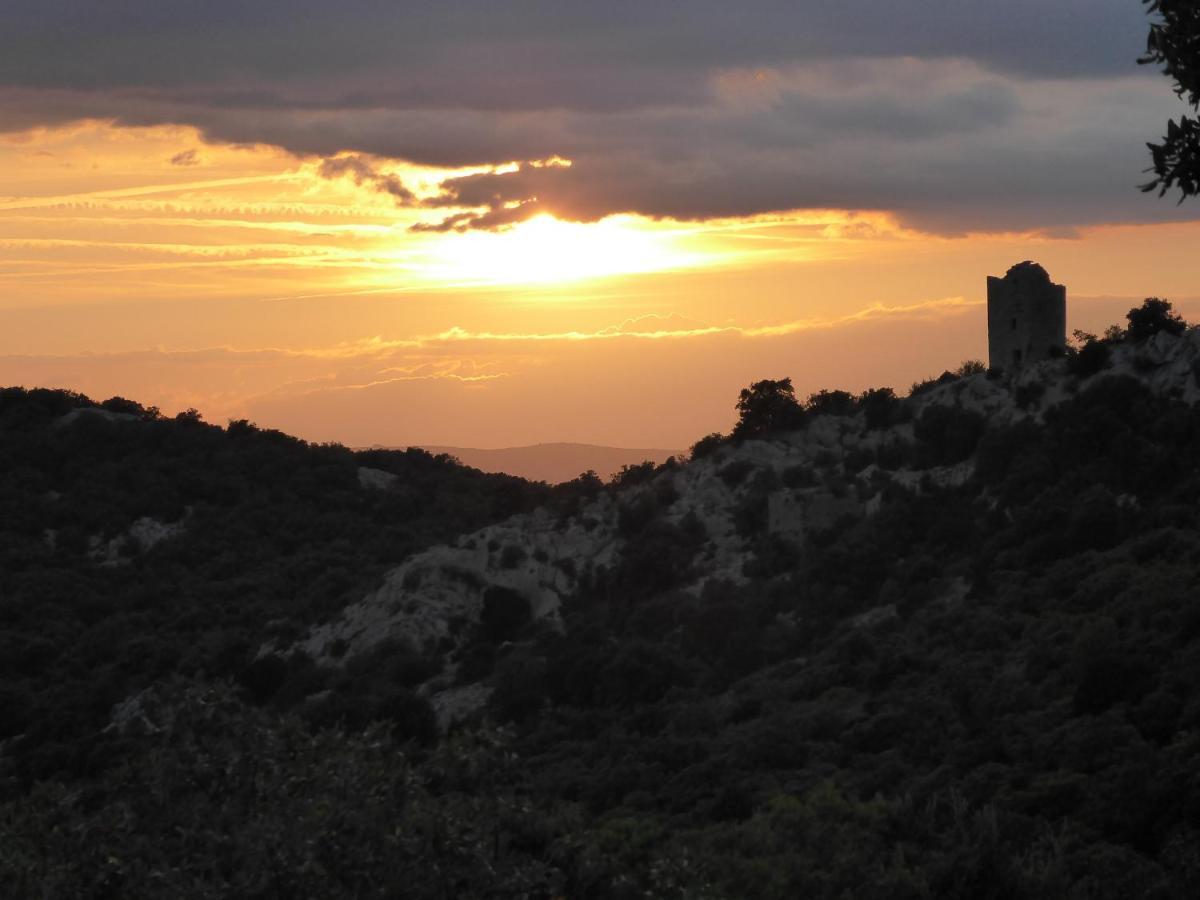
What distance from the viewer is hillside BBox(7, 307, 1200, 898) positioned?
26.4 metres

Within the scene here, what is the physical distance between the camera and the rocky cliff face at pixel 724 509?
7062 cm

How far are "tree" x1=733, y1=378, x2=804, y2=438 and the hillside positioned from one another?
0.74ft

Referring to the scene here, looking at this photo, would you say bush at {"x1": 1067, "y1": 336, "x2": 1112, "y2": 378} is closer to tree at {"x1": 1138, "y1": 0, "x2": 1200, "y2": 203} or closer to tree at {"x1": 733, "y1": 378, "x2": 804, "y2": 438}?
tree at {"x1": 733, "y1": 378, "x2": 804, "y2": 438}

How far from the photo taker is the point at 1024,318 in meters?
72.9

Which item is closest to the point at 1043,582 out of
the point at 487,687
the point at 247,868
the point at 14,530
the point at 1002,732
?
the point at 1002,732

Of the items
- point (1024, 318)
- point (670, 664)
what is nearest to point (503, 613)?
point (670, 664)

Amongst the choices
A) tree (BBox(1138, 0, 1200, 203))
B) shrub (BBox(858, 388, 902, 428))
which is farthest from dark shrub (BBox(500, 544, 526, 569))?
tree (BBox(1138, 0, 1200, 203))

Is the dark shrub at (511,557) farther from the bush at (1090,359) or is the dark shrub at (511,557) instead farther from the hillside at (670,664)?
the bush at (1090,359)

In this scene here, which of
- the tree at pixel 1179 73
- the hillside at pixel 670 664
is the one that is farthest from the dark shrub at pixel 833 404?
the tree at pixel 1179 73

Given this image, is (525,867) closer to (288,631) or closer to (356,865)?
(356,865)

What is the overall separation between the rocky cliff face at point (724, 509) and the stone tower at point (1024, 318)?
1.18 meters

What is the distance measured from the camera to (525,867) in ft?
87.1

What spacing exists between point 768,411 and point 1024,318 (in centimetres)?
1355

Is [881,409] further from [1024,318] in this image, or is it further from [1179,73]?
[1179,73]
